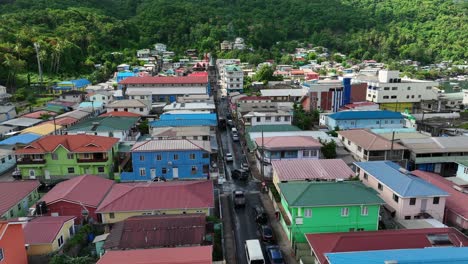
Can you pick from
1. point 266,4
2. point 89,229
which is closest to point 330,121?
point 89,229

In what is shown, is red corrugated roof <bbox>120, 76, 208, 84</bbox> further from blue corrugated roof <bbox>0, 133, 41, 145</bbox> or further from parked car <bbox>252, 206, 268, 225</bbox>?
parked car <bbox>252, 206, 268, 225</bbox>

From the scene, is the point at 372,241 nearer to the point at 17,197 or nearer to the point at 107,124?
the point at 17,197

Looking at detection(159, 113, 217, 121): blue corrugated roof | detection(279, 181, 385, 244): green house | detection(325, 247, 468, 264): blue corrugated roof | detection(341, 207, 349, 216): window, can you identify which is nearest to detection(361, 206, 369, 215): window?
detection(279, 181, 385, 244): green house

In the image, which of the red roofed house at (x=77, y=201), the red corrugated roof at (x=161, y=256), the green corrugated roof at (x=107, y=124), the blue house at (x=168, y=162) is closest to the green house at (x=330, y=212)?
the red corrugated roof at (x=161, y=256)

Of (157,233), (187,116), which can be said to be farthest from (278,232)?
(187,116)

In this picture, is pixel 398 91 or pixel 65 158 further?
pixel 398 91
